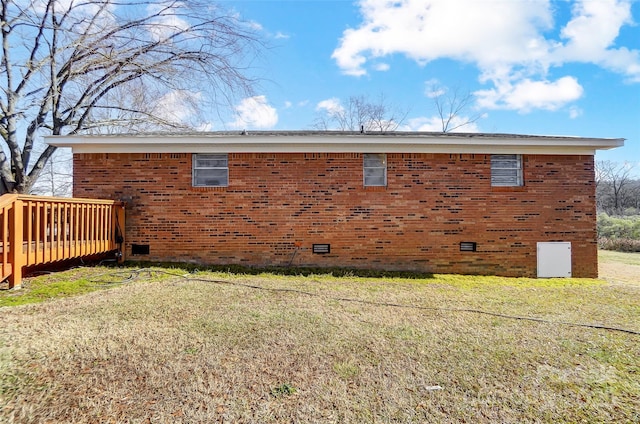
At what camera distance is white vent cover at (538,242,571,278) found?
769cm

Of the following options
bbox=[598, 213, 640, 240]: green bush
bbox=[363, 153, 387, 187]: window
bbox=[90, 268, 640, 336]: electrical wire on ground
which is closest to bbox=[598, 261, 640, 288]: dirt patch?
bbox=[90, 268, 640, 336]: electrical wire on ground

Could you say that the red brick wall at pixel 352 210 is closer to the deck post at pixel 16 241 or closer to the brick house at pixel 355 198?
the brick house at pixel 355 198

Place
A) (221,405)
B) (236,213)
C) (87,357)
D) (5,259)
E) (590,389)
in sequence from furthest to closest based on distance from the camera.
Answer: (236,213) → (5,259) → (87,357) → (590,389) → (221,405)

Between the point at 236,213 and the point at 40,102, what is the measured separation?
8.58 m

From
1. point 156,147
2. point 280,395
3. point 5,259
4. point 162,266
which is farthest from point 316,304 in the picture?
point 156,147

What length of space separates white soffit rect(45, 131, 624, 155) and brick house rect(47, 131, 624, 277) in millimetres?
25

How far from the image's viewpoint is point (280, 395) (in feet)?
8.02

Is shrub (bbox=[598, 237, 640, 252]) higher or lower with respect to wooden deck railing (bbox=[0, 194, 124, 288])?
lower

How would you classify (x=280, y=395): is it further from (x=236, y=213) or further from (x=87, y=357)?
(x=236, y=213)

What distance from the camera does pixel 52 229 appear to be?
17.6ft

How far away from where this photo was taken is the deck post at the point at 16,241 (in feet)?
15.6

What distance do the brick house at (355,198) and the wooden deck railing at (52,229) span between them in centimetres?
59

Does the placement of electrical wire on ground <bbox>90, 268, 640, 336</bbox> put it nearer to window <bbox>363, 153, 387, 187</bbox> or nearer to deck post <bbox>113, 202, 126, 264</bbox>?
deck post <bbox>113, 202, 126, 264</bbox>

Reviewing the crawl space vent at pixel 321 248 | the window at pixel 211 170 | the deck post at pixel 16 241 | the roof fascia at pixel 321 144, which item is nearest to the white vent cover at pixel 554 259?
the roof fascia at pixel 321 144
